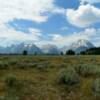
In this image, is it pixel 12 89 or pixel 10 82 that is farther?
pixel 10 82

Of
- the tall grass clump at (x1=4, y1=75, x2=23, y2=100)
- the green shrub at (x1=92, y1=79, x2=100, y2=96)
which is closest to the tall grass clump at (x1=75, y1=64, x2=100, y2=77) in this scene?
the green shrub at (x1=92, y1=79, x2=100, y2=96)

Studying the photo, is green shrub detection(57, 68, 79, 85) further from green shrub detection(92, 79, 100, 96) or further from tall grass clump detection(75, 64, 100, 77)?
tall grass clump detection(75, 64, 100, 77)

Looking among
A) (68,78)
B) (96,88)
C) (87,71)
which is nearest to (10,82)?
(68,78)

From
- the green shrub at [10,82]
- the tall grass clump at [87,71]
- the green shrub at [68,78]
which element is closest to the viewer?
the green shrub at [10,82]

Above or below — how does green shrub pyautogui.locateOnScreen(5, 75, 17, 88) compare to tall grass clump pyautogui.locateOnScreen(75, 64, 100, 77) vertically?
below

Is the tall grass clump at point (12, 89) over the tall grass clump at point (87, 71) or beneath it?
beneath

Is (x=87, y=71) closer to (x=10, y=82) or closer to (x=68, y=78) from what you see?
(x=68, y=78)

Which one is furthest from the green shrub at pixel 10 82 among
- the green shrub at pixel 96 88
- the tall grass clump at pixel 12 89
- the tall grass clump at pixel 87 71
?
Answer: the tall grass clump at pixel 87 71

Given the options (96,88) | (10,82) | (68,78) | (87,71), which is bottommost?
(96,88)

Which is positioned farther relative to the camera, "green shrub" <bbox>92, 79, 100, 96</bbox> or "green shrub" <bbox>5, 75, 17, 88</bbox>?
"green shrub" <bbox>5, 75, 17, 88</bbox>

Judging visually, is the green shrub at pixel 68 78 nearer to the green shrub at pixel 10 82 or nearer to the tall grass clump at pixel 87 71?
the tall grass clump at pixel 87 71

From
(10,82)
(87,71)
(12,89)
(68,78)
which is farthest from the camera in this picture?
(87,71)

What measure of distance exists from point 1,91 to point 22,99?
1.99 m

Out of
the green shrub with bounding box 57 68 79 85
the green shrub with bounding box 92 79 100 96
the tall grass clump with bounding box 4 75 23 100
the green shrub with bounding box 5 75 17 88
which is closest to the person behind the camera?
the tall grass clump with bounding box 4 75 23 100
